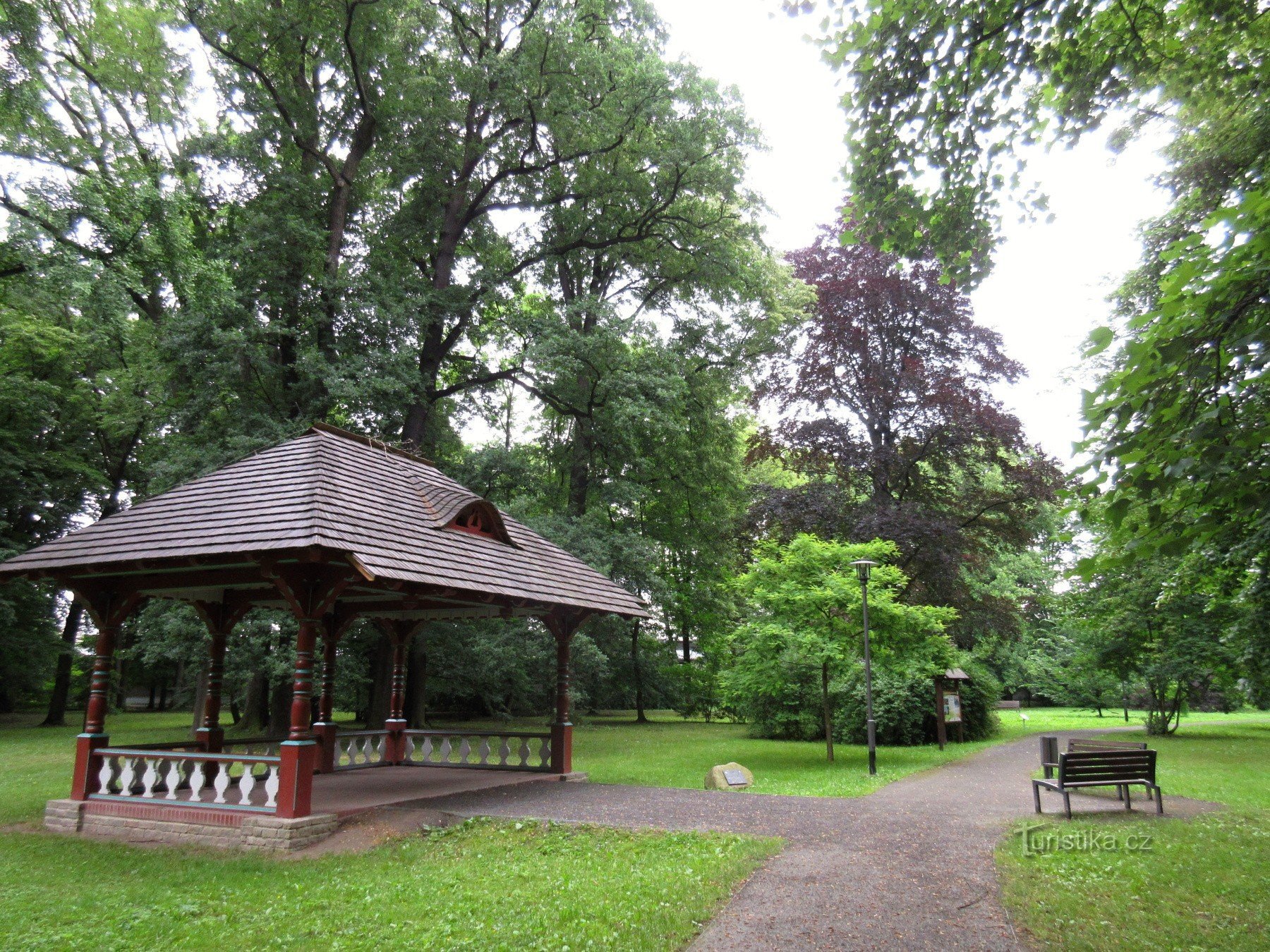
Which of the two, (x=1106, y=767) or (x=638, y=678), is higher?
(x=638, y=678)

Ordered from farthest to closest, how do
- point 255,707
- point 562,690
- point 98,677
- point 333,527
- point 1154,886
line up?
point 255,707 < point 562,690 < point 98,677 < point 333,527 < point 1154,886

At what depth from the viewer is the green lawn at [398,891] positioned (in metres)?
6.11

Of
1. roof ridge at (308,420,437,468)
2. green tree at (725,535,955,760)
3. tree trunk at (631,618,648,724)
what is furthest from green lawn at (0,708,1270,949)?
tree trunk at (631,618,648,724)

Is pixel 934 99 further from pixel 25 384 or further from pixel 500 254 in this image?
pixel 25 384

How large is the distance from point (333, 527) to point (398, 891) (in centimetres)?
432

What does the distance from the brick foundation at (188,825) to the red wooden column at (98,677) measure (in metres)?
0.31

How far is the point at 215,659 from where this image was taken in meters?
13.0

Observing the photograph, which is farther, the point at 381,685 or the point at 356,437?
the point at 381,685

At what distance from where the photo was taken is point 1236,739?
23.4m

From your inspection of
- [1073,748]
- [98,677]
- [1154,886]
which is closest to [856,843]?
[1154,886]

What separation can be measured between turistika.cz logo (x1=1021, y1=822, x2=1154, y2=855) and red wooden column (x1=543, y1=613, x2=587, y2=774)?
773cm

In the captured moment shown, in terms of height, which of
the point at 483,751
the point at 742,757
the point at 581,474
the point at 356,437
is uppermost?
the point at 581,474

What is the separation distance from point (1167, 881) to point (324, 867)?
26.0 ft

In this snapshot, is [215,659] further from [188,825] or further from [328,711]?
[188,825]
